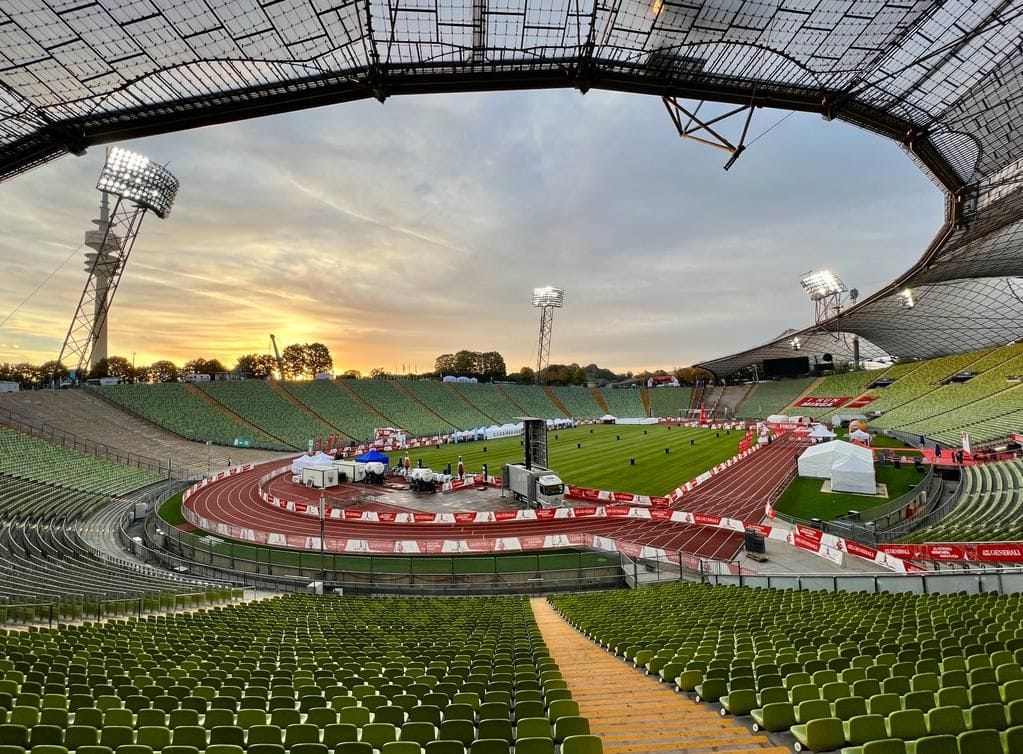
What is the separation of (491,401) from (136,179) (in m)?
61.0

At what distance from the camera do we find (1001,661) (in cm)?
639

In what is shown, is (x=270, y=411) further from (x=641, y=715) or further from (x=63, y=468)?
(x=641, y=715)

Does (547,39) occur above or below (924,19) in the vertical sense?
below

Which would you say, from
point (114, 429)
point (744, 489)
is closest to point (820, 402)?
point (744, 489)

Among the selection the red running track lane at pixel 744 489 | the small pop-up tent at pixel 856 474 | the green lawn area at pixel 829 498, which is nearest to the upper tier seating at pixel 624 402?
the red running track lane at pixel 744 489

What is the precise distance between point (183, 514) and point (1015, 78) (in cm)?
4217

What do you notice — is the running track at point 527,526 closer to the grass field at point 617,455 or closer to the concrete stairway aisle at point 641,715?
the grass field at point 617,455

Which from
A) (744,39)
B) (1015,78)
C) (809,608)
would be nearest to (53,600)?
(809,608)

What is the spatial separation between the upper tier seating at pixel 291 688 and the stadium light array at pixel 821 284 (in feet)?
294

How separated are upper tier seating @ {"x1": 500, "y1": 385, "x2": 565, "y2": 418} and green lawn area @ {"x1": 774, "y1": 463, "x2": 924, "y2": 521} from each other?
2387 inches

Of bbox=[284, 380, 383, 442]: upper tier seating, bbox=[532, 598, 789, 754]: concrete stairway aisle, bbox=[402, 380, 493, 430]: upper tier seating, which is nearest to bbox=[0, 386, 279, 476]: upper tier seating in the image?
bbox=[284, 380, 383, 442]: upper tier seating

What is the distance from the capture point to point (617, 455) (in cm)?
4953

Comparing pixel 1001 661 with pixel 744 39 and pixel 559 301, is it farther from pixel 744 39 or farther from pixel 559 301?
pixel 559 301

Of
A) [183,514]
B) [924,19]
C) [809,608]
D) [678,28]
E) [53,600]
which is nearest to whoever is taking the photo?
[678,28]
